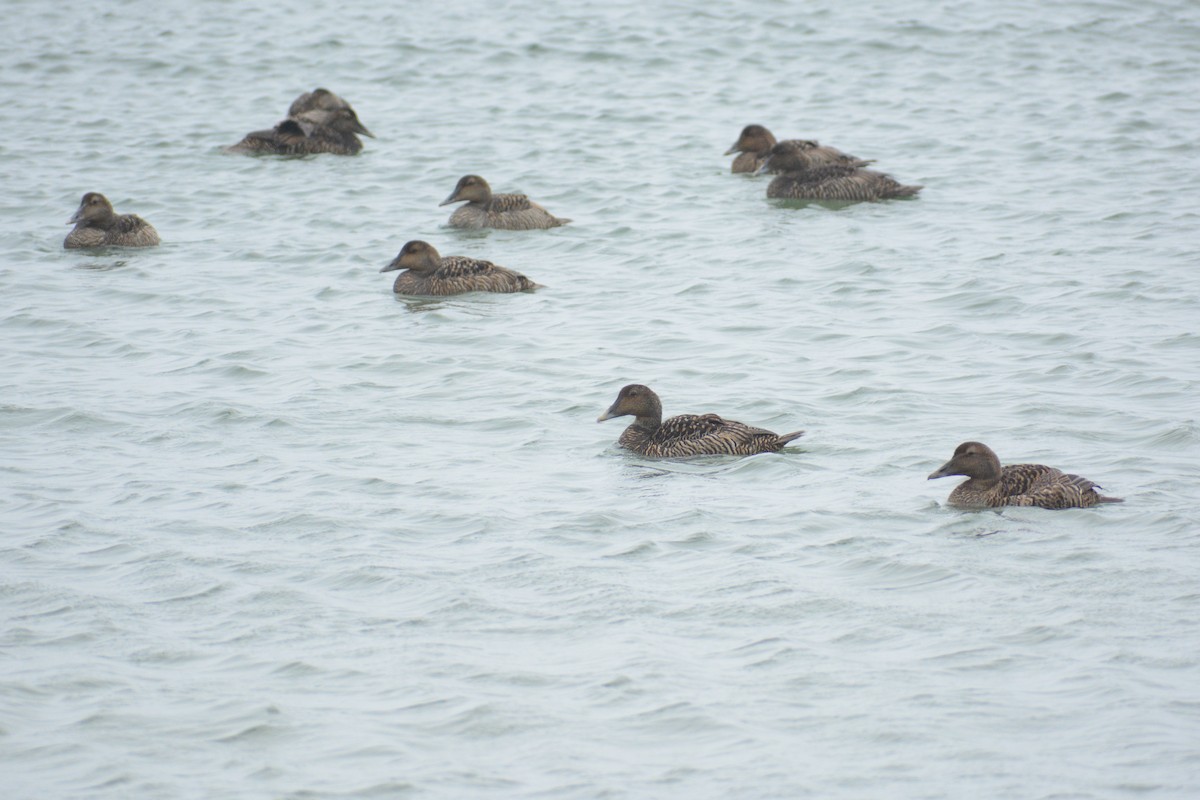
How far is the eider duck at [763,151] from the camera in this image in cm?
1883

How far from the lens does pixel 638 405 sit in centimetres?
1049

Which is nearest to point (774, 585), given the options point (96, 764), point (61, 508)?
point (96, 764)

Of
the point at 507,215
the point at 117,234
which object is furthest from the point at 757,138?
the point at 117,234

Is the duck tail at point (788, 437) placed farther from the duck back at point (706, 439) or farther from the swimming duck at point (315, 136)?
the swimming duck at point (315, 136)

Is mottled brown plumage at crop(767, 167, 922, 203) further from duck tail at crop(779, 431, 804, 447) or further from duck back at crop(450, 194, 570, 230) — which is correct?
duck tail at crop(779, 431, 804, 447)

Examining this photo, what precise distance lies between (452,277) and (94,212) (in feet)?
13.0

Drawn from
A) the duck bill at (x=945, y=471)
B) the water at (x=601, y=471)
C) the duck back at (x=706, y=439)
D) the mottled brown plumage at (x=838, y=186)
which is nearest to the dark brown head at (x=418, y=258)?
the water at (x=601, y=471)

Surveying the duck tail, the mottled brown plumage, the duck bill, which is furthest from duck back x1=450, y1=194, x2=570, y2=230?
the duck bill

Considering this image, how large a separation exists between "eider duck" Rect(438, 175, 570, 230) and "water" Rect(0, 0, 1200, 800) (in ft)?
0.80

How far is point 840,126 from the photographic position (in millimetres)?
21891

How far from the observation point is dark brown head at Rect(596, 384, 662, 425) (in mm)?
10445

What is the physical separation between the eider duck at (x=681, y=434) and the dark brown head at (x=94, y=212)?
7.51 meters

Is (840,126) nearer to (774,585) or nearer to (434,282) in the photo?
(434,282)

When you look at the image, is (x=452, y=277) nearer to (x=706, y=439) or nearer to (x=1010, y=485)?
(x=706, y=439)
